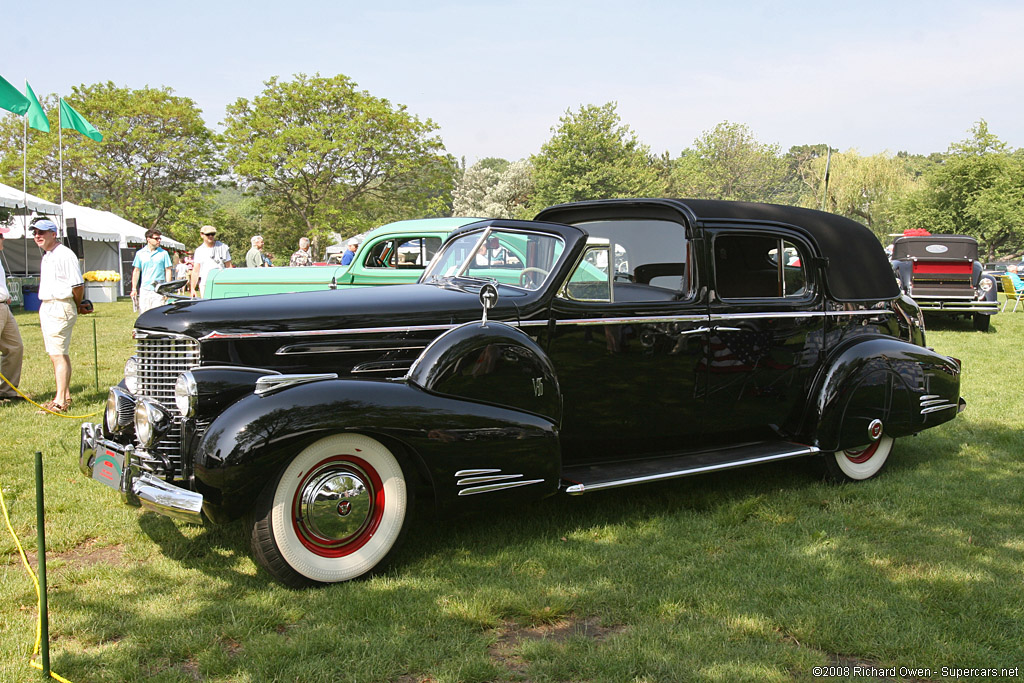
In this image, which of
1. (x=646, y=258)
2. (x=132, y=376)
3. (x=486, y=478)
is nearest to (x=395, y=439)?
(x=486, y=478)

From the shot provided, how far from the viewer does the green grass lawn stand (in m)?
3.02

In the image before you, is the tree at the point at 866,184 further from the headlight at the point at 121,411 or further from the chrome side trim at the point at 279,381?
the headlight at the point at 121,411

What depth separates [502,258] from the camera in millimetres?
4930

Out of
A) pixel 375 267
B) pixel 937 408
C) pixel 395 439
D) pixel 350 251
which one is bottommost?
pixel 937 408

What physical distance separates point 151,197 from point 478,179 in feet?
128

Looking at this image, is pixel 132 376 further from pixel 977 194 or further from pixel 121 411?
pixel 977 194

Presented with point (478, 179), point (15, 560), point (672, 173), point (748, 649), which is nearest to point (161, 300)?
point (15, 560)

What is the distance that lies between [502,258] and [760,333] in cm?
179

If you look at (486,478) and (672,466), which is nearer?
(486,478)

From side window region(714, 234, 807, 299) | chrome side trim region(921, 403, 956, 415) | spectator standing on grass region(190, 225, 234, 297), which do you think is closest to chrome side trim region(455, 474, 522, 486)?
side window region(714, 234, 807, 299)

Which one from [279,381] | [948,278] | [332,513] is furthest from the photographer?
[948,278]

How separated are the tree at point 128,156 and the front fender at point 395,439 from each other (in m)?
35.2

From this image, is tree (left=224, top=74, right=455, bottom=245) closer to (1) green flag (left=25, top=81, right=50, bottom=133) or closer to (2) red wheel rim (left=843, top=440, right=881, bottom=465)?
(1) green flag (left=25, top=81, right=50, bottom=133)

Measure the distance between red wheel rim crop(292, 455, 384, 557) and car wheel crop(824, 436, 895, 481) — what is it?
3310mm
